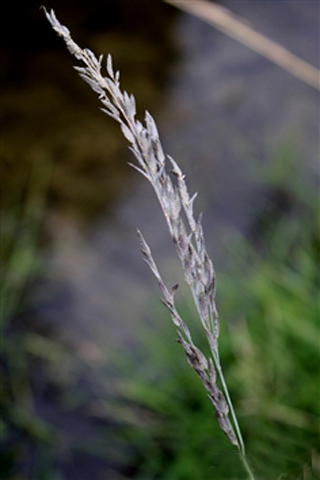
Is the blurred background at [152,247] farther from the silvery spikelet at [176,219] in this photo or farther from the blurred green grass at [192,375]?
the silvery spikelet at [176,219]

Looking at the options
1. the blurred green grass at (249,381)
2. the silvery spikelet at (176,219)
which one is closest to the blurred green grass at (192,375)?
the blurred green grass at (249,381)

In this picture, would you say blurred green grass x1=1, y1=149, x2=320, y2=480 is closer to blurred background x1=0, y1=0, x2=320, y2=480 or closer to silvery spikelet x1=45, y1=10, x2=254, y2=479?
blurred background x1=0, y1=0, x2=320, y2=480

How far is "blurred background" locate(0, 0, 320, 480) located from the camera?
2.07 meters

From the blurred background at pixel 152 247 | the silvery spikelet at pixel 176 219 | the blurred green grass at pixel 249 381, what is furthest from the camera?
the blurred background at pixel 152 247

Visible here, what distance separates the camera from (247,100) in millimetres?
4254

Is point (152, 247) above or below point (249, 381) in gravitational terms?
above

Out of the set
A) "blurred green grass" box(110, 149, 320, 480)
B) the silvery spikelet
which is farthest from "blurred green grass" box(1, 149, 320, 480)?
the silvery spikelet

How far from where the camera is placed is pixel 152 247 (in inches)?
137

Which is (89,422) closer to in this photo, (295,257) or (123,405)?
(123,405)

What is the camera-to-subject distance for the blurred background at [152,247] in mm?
2068

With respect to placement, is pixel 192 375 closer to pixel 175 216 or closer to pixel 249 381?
pixel 249 381

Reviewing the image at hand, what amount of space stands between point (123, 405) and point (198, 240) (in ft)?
7.07

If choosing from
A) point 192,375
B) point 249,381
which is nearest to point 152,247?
point 192,375

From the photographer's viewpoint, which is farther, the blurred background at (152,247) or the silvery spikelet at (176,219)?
the blurred background at (152,247)
